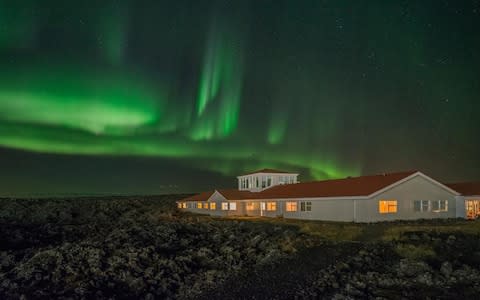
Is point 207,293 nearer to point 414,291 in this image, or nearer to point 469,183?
point 414,291

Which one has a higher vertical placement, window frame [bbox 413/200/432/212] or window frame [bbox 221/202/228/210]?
window frame [bbox 413/200/432/212]

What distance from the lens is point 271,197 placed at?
5222cm

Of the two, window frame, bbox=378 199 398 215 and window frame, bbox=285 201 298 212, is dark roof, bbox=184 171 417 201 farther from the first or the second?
window frame, bbox=378 199 398 215

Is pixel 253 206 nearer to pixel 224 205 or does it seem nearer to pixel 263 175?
pixel 224 205

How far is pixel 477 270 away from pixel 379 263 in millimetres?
4400

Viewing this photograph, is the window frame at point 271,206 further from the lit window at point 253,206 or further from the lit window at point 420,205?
the lit window at point 420,205

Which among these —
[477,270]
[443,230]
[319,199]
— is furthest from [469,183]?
[477,270]

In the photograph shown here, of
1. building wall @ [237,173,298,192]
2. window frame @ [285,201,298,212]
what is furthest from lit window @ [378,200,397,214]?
building wall @ [237,173,298,192]

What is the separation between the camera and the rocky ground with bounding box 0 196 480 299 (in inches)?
692

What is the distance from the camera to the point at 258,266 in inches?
858

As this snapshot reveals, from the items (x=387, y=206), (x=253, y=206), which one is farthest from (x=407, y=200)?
(x=253, y=206)

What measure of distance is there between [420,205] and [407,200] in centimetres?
193

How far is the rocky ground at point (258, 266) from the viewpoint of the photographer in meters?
17.6

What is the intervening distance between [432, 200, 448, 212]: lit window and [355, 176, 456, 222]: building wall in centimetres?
32
